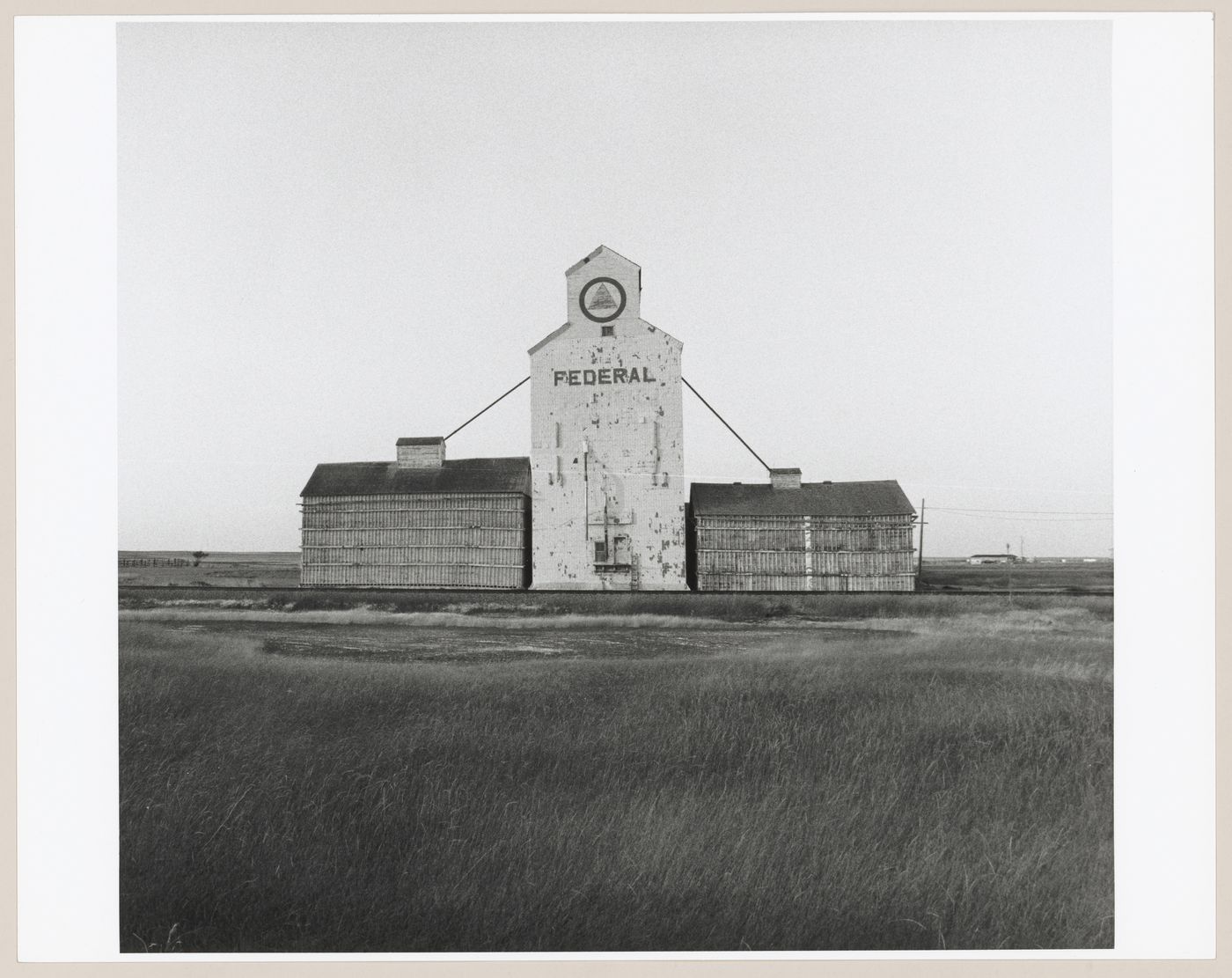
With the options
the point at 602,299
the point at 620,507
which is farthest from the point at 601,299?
the point at 620,507

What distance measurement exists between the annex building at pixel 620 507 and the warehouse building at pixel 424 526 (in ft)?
0.11

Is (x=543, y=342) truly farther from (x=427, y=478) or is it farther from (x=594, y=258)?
(x=427, y=478)

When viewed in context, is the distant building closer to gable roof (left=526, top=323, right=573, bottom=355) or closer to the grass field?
the grass field

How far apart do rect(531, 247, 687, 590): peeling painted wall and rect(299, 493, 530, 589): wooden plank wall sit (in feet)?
3.69

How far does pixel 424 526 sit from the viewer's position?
15086 millimetres

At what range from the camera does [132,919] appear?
22.8ft

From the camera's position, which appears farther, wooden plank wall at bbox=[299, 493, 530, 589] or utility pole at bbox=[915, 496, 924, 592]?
wooden plank wall at bbox=[299, 493, 530, 589]

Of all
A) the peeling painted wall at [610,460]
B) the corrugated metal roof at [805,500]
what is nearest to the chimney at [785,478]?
the corrugated metal roof at [805,500]

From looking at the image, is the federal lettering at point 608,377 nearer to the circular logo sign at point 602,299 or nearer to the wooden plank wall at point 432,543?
the circular logo sign at point 602,299

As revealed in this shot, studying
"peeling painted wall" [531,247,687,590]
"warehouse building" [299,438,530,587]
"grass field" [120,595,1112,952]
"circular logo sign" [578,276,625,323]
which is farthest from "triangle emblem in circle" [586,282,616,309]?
"grass field" [120,595,1112,952]

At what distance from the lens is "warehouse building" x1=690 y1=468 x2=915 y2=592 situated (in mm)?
13383

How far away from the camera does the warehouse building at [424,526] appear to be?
13.8 metres
